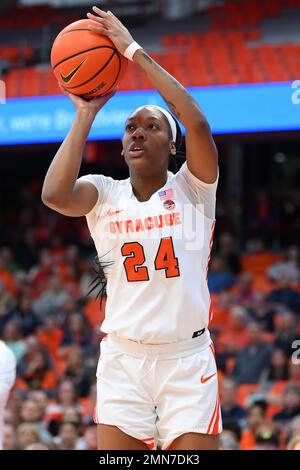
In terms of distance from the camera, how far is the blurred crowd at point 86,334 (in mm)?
8188

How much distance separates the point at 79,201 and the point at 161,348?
0.69 m

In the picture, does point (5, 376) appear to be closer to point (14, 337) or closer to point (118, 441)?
point (118, 441)

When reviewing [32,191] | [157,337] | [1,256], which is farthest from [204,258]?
[32,191]

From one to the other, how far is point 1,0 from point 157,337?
44.7 feet

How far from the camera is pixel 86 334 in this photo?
11242 millimetres

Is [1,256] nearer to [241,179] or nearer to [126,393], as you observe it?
[241,179]

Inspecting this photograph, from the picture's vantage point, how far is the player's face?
3963 mm

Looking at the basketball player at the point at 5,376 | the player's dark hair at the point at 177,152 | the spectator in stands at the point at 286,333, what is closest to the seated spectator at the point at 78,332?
the spectator in stands at the point at 286,333

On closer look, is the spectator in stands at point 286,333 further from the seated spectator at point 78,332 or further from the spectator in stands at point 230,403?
the seated spectator at point 78,332

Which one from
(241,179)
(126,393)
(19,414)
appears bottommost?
(19,414)

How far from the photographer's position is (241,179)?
608 inches

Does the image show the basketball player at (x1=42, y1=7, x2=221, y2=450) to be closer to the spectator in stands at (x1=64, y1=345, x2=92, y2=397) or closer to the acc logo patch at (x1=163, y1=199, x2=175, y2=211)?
the acc logo patch at (x1=163, y1=199, x2=175, y2=211)

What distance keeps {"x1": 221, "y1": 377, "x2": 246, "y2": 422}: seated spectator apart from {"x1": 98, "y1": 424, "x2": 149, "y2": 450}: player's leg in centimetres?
506

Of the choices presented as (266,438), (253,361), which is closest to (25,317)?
(253,361)
